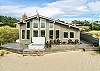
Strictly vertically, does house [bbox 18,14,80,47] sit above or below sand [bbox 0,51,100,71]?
above

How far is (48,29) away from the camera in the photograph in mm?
29562

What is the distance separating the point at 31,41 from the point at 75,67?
13390mm

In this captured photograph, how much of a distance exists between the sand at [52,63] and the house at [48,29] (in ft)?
22.2

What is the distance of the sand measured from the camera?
1680 cm

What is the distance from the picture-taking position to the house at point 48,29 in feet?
96.8

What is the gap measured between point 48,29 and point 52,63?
11199 mm

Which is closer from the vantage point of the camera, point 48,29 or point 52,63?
point 52,63

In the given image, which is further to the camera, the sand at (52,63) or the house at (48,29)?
the house at (48,29)

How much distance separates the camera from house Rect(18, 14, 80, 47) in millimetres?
29500

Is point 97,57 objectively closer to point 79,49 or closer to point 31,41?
point 79,49

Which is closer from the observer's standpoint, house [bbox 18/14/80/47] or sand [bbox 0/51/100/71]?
sand [bbox 0/51/100/71]

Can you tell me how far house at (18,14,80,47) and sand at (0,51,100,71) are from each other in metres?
6.77

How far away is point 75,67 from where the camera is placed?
17.1 meters

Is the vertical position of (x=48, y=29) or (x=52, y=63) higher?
(x=48, y=29)
